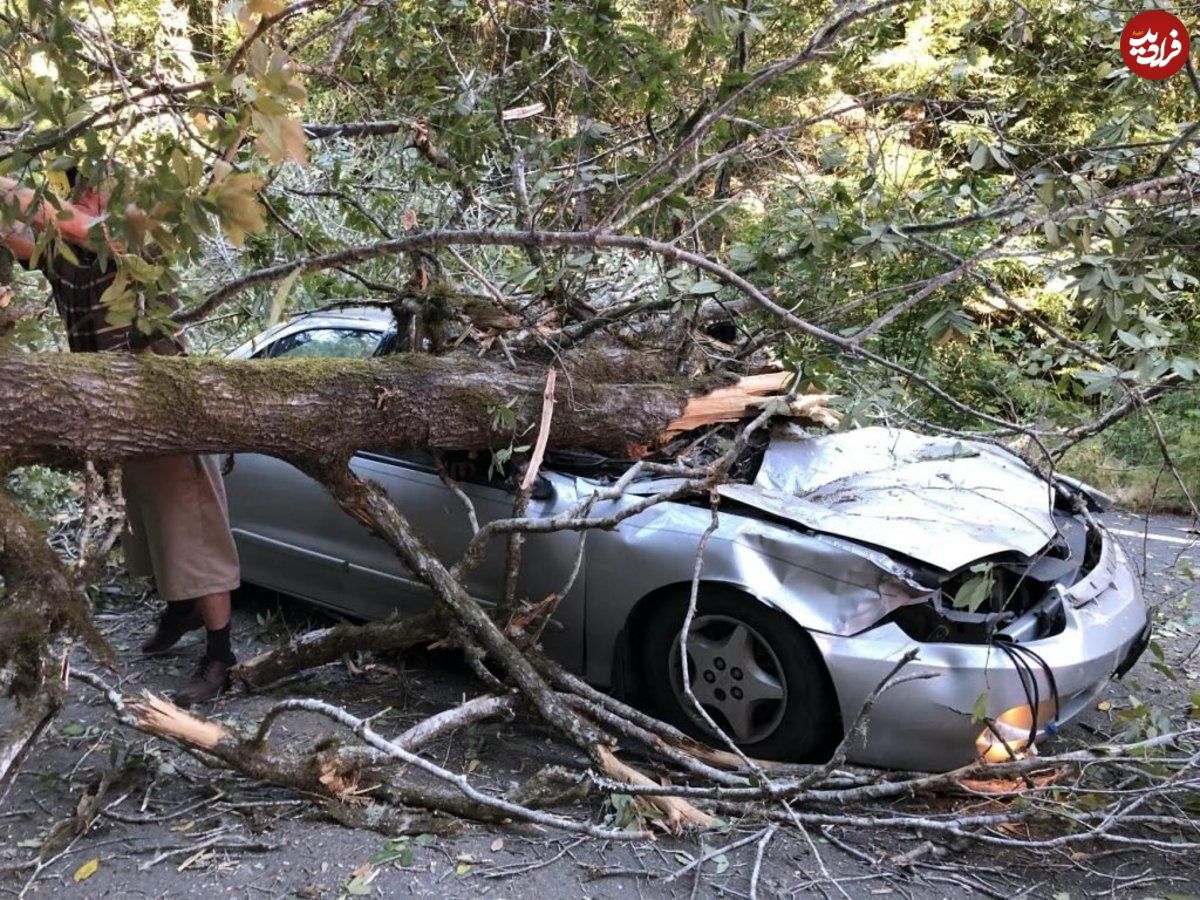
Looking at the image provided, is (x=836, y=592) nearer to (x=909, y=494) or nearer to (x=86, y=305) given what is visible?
(x=909, y=494)

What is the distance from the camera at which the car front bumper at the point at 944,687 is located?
116 inches

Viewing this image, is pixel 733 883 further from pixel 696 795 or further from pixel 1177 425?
pixel 1177 425

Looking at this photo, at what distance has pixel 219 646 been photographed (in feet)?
12.6

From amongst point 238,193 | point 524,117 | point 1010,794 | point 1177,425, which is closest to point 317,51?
point 524,117

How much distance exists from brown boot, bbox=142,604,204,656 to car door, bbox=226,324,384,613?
424 mm

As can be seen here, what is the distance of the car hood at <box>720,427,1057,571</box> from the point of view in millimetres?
3223

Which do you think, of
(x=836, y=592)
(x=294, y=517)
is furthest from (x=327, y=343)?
(x=836, y=592)

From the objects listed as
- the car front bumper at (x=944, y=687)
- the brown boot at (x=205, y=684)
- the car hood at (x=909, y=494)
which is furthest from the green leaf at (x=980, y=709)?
the brown boot at (x=205, y=684)

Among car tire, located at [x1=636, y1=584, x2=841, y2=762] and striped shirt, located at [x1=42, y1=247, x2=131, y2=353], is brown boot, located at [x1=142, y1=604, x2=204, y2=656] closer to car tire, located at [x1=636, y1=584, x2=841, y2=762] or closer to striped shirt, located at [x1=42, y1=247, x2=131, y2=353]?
striped shirt, located at [x1=42, y1=247, x2=131, y2=353]

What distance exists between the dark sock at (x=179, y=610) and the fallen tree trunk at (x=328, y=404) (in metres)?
1.35

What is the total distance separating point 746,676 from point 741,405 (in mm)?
1403

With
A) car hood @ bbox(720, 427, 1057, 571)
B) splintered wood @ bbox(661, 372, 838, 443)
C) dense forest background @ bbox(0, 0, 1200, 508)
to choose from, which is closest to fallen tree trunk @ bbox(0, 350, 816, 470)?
splintered wood @ bbox(661, 372, 838, 443)

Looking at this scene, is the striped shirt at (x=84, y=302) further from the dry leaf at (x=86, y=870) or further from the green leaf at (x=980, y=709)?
the green leaf at (x=980, y=709)

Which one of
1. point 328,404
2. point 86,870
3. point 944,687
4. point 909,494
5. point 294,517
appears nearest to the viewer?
point 86,870
